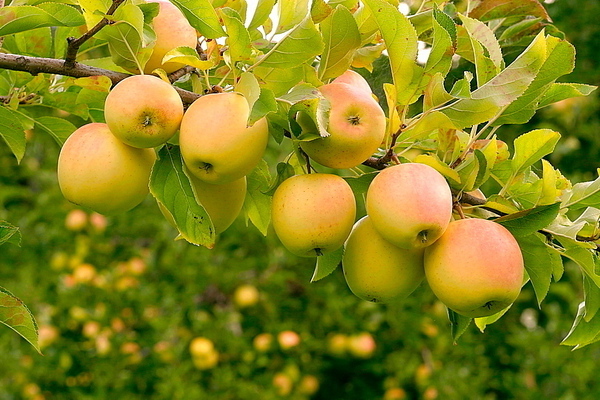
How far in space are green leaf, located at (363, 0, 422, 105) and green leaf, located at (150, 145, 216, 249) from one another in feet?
0.79

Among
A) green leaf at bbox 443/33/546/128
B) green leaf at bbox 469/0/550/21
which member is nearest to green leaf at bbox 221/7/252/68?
green leaf at bbox 443/33/546/128

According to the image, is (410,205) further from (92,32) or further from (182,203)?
(92,32)

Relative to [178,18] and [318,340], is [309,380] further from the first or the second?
[178,18]

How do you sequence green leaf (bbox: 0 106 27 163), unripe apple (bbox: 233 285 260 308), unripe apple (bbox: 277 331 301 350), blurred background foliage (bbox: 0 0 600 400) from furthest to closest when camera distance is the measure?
1. unripe apple (bbox: 233 285 260 308)
2. unripe apple (bbox: 277 331 301 350)
3. blurred background foliage (bbox: 0 0 600 400)
4. green leaf (bbox: 0 106 27 163)

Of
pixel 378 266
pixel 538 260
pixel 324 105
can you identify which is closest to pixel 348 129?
pixel 324 105

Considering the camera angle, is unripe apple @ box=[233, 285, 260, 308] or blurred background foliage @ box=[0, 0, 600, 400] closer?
blurred background foliage @ box=[0, 0, 600, 400]

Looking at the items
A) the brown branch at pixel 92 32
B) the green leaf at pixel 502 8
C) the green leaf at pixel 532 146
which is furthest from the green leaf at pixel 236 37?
the green leaf at pixel 502 8

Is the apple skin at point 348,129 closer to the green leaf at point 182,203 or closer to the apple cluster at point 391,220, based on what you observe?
the apple cluster at point 391,220

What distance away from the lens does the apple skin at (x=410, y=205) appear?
66 centimetres

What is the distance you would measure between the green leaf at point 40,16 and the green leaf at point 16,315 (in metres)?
0.29

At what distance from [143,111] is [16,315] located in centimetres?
30

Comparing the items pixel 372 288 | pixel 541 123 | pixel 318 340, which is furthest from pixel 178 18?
pixel 541 123

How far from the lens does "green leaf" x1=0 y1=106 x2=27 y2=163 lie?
0.87m

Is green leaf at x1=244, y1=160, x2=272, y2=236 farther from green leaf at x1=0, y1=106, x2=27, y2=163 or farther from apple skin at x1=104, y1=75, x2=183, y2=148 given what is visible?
green leaf at x1=0, y1=106, x2=27, y2=163
